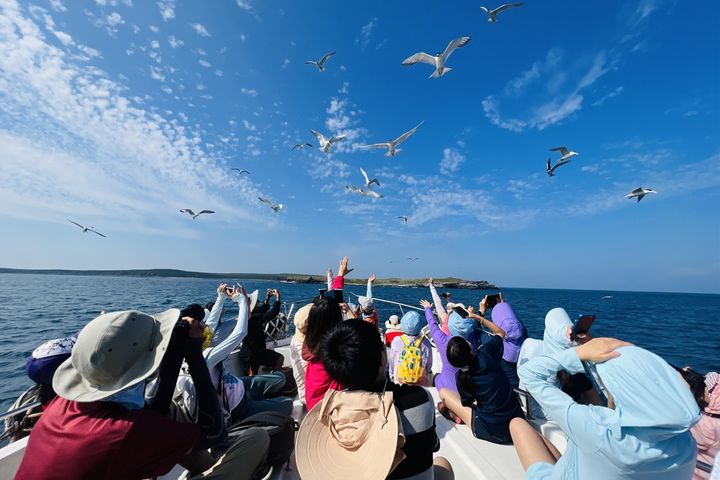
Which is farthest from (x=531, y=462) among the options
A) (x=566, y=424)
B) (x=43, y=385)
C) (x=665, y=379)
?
(x=43, y=385)

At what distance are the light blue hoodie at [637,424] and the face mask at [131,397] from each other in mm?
1633

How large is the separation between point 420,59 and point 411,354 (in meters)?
7.40

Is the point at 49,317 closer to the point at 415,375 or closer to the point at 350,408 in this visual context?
the point at 415,375

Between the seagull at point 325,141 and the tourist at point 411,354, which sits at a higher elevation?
the seagull at point 325,141

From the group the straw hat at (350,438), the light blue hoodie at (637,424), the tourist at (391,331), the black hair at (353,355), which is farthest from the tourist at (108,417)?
the tourist at (391,331)

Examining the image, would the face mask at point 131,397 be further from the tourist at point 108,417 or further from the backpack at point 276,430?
the backpack at point 276,430

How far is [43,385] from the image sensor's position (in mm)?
1554

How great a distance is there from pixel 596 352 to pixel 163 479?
256 centimetres

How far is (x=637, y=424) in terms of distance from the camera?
93 cm

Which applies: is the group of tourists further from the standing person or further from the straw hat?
the standing person

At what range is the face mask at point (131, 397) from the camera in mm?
1072

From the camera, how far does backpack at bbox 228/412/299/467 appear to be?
1714 millimetres

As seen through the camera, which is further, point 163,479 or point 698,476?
point 163,479

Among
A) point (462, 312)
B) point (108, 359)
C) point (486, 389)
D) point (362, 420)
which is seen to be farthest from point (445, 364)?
point (108, 359)
